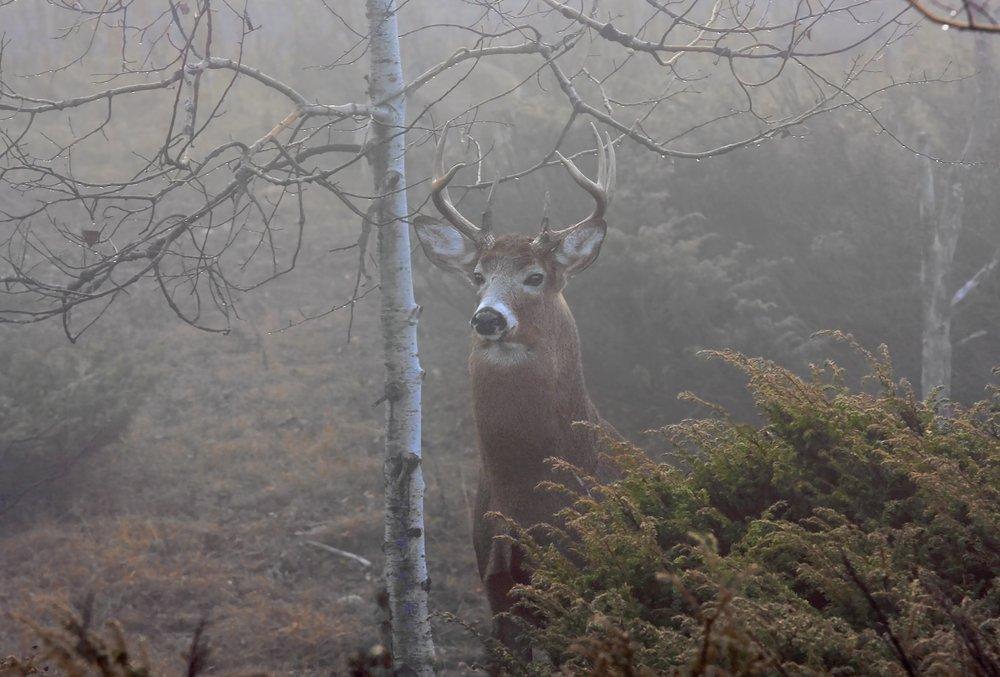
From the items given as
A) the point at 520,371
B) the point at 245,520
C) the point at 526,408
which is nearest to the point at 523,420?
the point at 526,408

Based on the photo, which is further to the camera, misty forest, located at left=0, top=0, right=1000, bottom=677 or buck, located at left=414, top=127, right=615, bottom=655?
buck, located at left=414, top=127, right=615, bottom=655

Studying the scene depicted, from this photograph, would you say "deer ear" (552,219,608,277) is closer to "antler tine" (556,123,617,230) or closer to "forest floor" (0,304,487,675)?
"antler tine" (556,123,617,230)

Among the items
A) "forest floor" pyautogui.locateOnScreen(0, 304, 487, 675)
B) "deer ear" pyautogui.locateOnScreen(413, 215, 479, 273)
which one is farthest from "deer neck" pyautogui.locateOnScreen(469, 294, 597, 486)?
"forest floor" pyautogui.locateOnScreen(0, 304, 487, 675)

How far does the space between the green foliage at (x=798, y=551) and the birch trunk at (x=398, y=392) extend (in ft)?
4.77

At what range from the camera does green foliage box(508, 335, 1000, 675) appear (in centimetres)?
224

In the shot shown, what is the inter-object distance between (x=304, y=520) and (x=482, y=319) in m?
4.52

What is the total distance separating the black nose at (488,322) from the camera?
188 inches

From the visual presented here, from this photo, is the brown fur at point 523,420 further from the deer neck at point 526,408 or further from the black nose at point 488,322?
the black nose at point 488,322

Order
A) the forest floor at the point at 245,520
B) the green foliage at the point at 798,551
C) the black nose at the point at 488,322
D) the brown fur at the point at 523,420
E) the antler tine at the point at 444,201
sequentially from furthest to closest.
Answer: the forest floor at the point at 245,520, the antler tine at the point at 444,201, the brown fur at the point at 523,420, the black nose at the point at 488,322, the green foliage at the point at 798,551

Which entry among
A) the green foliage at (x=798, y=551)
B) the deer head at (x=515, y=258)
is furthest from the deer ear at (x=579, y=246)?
the green foliage at (x=798, y=551)

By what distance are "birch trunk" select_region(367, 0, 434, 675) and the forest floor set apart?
1308 millimetres

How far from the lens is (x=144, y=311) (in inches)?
488

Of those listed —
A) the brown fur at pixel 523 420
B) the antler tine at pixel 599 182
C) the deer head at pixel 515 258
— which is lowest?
the brown fur at pixel 523 420

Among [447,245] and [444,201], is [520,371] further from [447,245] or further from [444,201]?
[444,201]
